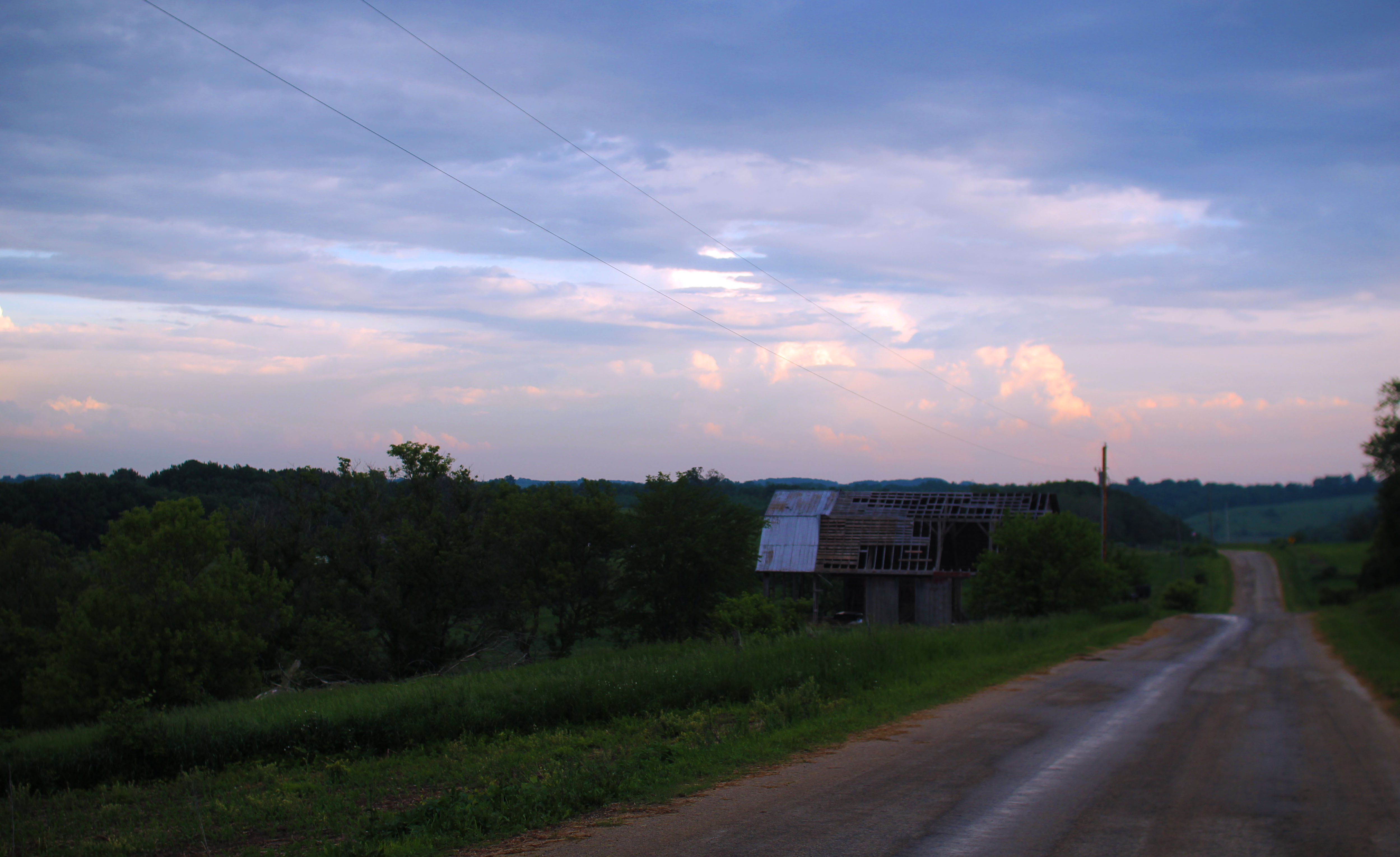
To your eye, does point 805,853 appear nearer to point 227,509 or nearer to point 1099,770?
point 1099,770

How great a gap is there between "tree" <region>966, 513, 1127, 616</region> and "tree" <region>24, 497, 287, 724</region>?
1182 inches

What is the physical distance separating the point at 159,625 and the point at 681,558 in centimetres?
2118

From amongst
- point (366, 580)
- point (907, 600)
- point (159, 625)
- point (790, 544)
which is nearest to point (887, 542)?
point (790, 544)

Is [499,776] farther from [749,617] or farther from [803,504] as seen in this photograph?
[803,504]

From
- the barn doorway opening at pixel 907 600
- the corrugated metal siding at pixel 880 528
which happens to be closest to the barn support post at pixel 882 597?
the corrugated metal siding at pixel 880 528

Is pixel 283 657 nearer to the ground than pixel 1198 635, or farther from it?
nearer to the ground

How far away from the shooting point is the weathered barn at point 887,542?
141 ft

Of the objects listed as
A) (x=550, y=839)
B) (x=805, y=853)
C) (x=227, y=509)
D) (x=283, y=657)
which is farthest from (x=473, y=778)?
(x=227, y=509)

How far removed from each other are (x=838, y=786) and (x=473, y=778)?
437 cm

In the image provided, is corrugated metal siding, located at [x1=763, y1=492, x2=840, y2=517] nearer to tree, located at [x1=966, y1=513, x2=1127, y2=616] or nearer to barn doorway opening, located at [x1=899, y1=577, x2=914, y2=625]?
barn doorway opening, located at [x1=899, y1=577, x2=914, y2=625]

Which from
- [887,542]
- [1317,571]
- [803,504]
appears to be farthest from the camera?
[1317,571]

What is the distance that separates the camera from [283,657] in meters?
38.0

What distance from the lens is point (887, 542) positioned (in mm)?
43875

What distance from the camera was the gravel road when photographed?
6.32 metres
